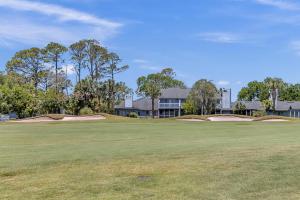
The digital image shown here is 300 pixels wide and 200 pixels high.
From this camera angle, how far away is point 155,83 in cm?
11625

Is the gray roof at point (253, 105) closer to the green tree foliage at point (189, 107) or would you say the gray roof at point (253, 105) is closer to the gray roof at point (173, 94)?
the gray roof at point (173, 94)

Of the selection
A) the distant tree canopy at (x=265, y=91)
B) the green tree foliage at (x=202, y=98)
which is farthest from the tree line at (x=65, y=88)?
the distant tree canopy at (x=265, y=91)

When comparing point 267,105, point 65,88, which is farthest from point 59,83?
point 267,105

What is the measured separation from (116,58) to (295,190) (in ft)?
267

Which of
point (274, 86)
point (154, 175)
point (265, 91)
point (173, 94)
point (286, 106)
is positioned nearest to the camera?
point (154, 175)

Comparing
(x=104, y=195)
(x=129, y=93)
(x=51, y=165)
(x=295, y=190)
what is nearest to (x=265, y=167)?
(x=295, y=190)

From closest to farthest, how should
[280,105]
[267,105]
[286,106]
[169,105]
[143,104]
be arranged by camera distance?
1. [267,105]
2. [169,105]
3. [143,104]
4. [286,106]
5. [280,105]

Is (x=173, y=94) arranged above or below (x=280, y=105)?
above

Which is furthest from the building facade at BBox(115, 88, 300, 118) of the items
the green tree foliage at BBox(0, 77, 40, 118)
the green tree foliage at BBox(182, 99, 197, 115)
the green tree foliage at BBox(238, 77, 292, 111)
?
the green tree foliage at BBox(0, 77, 40, 118)

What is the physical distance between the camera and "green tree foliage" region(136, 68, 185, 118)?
11138 cm

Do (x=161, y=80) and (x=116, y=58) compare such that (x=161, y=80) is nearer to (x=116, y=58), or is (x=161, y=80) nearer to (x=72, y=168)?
(x=116, y=58)

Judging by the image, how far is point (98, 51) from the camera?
87000 millimetres

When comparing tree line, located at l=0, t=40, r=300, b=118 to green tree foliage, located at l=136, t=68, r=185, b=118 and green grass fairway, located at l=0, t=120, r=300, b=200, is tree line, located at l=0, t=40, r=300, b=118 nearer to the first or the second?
green tree foliage, located at l=136, t=68, r=185, b=118

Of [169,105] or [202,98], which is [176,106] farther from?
[202,98]
